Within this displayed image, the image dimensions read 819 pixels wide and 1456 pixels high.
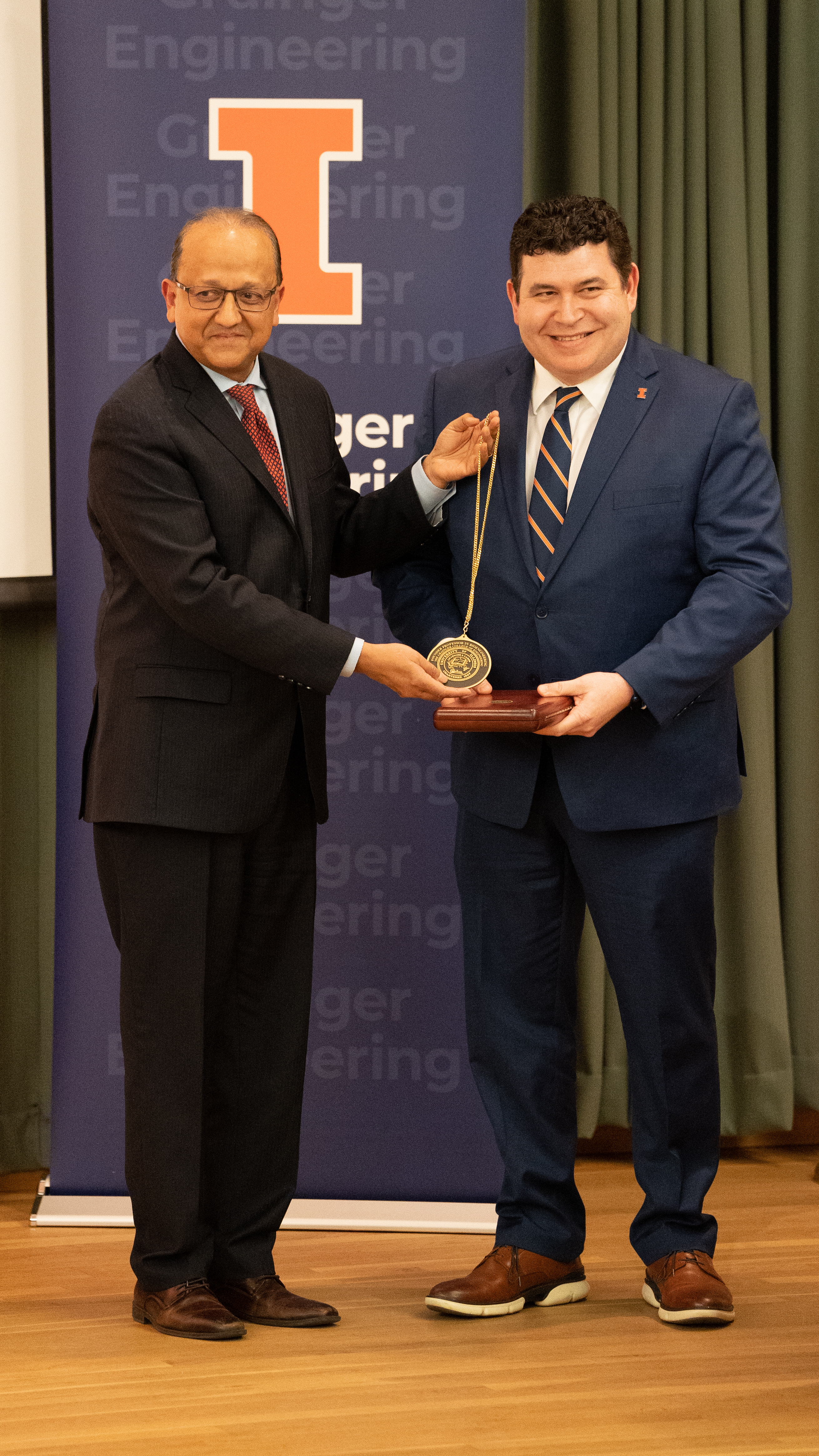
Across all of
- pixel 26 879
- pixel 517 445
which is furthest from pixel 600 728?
pixel 26 879

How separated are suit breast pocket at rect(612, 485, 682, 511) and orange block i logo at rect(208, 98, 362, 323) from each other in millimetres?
909

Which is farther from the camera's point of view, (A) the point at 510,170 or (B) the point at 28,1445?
(A) the point at 510,170

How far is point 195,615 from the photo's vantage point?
7.84 ft

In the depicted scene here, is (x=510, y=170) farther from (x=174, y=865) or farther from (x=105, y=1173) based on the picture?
(x=105, y=1173)

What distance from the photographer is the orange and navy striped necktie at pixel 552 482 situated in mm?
2561

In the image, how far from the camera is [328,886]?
3.16 m

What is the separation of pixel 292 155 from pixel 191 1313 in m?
2.20

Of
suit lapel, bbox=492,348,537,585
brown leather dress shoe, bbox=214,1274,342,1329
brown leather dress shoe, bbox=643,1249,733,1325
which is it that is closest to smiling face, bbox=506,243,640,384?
suit lapel, bbox=492,348,537,585

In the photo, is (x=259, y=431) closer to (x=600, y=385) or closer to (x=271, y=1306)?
(x=600, y=385)

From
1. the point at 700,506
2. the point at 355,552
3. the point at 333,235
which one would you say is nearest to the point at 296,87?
the point at 333,235

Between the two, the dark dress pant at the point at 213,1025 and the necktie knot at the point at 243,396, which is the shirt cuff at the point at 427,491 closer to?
the necktie knot at the point at 243,396

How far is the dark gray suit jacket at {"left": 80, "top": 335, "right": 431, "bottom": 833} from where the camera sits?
2.41 meters

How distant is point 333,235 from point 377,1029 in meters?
1.64

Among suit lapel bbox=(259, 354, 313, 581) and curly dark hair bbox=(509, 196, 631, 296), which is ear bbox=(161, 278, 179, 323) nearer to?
suit lapel bbox=(259, 354, 313, 581)
